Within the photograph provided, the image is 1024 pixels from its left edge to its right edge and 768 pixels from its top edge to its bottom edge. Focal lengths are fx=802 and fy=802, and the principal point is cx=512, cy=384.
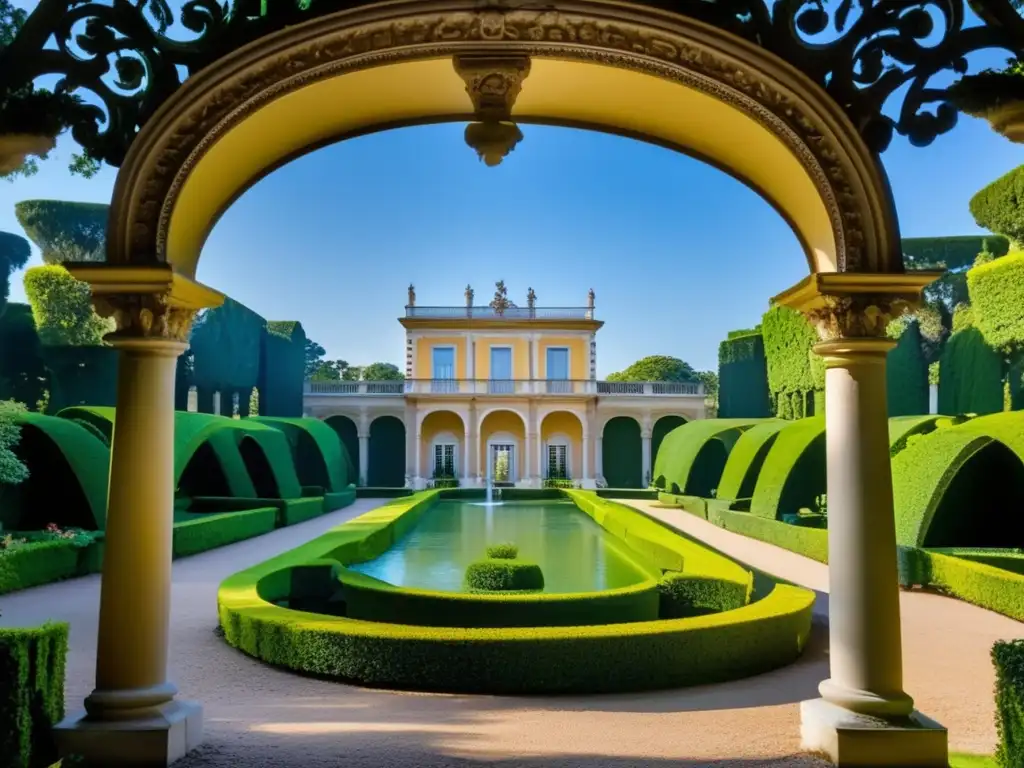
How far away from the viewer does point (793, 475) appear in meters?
18.5

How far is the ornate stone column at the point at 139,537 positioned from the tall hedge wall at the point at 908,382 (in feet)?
92.9

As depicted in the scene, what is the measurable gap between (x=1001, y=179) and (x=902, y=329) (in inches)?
414

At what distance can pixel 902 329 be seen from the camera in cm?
3097

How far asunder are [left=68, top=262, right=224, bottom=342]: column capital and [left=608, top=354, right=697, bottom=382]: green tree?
7180 cm

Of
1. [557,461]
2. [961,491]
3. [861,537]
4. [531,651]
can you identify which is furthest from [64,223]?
[861,537]

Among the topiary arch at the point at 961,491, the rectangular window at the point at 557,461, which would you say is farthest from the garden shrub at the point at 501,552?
the rectangular window at the point at 557,461

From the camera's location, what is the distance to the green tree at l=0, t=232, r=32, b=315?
91.0 feet

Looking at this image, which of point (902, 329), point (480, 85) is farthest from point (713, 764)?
point (902, 329)

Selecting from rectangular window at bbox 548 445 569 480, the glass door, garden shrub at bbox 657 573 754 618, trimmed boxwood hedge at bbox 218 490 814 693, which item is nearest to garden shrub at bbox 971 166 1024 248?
garden shrub at bbox 657 573 754 618

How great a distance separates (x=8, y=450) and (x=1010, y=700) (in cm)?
1393

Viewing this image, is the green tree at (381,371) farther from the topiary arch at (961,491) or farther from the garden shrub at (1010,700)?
the garden shrub at (1010,700)

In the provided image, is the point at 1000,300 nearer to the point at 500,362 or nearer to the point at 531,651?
the point at 531,651

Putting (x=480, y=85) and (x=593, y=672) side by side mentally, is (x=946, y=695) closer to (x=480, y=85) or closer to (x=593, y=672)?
(x=593, y=672)

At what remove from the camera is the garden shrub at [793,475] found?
18125mm
